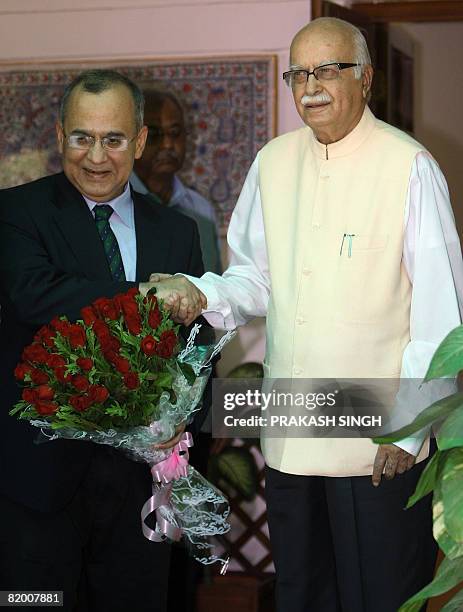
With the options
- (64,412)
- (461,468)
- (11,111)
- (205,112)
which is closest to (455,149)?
(205,112)

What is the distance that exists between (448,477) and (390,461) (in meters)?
0.71

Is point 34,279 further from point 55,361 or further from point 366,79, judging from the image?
point 366,79

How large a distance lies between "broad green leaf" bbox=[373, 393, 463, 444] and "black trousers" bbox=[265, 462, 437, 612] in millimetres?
714

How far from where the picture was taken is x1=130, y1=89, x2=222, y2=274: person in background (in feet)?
16.0

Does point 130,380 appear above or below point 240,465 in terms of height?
above

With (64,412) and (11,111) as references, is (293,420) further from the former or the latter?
(11,111)

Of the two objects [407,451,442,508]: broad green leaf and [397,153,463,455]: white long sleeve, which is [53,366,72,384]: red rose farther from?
[407,451,442,508]: broad green leaf

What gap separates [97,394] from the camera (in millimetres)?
2439

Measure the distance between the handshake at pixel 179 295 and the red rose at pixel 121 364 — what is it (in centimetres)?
24

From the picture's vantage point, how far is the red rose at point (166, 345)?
2.52 meters

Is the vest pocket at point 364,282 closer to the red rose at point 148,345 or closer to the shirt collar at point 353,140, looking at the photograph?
the shirt collar at point 353,140

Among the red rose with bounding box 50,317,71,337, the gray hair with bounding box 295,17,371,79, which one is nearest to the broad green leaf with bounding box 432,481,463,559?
the red rose with bounding box 50,317,71,337

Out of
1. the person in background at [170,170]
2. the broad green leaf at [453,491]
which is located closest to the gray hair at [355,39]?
the broad green leaf at [453,491]

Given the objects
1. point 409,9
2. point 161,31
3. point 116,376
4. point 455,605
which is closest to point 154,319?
point 116,376
